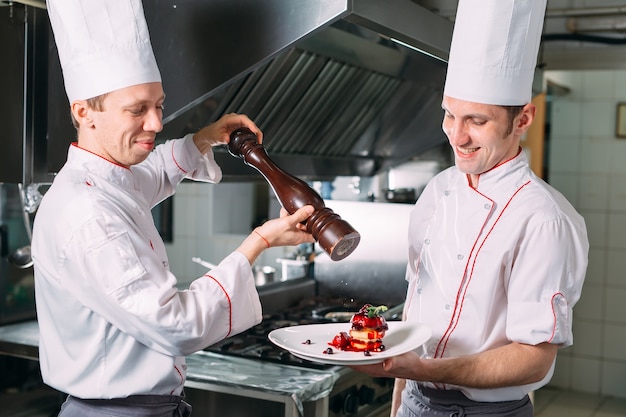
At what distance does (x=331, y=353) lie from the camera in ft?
5.17

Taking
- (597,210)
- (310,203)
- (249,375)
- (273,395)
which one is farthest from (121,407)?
(597,210)

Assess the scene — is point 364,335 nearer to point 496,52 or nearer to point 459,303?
point 459,303

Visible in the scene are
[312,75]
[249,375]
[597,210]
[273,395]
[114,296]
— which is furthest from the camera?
[597,210]

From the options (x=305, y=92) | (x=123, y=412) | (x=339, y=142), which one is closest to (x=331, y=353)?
(x=123, y=412)

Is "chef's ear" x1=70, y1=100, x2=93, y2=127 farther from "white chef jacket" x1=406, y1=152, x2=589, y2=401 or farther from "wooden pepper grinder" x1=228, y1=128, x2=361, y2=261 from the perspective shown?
"white chef jacket" x1=406, y1=152, x2=589, y2=401

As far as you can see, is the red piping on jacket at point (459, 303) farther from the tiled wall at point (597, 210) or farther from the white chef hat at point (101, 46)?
the tiled wall at point (597, 210)

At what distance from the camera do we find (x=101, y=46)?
5.20 ft

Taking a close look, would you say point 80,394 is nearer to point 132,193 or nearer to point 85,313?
point 85,313

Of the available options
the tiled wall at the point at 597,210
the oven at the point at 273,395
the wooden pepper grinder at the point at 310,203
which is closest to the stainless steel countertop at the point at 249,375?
the oven at the point at 273,395

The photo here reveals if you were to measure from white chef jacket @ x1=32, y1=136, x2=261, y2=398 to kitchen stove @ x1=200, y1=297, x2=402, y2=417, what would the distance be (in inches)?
31.4

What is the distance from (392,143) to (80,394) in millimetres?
2605

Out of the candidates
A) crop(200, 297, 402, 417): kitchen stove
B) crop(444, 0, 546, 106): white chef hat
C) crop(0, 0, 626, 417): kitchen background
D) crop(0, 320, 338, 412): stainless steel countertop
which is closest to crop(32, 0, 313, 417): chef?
crop(444, 0, 546, 106): white chef hat

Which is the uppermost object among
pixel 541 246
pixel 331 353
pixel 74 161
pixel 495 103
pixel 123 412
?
pixel 495 103

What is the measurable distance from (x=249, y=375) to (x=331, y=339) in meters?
0.73
